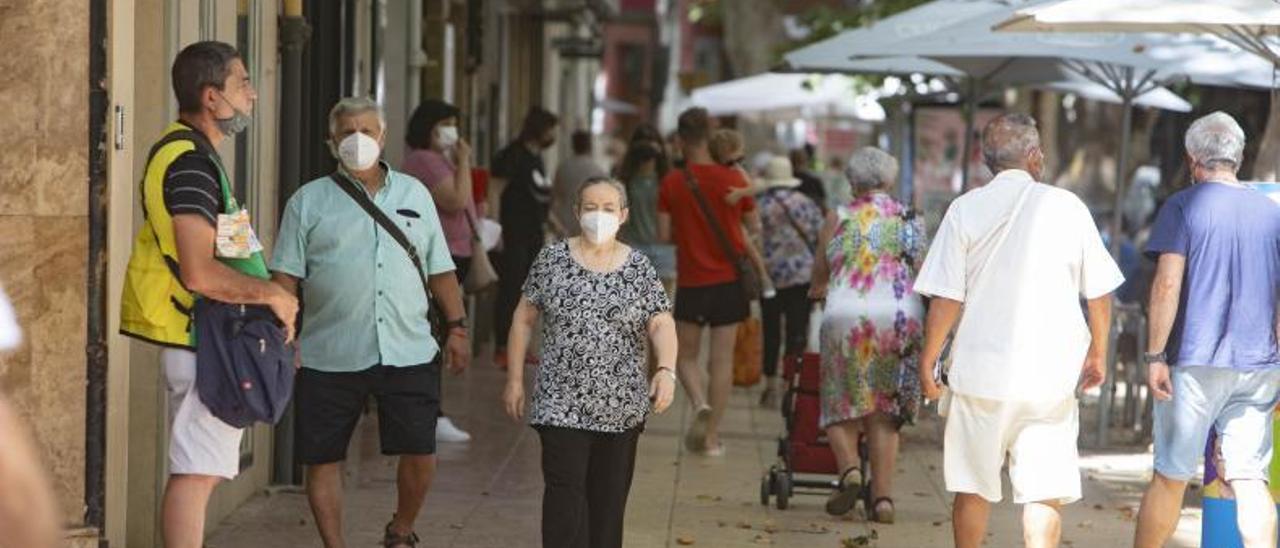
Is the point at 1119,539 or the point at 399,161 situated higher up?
the point at 399,161

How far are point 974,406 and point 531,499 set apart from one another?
11.1ft

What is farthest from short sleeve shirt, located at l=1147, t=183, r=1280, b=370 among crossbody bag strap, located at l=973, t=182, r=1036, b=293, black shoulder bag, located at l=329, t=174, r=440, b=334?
black shoulder bag, located at l=329, t=174, r=440, b=334

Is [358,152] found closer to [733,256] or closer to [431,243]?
[431,243]

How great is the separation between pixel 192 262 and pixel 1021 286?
2.76 metres

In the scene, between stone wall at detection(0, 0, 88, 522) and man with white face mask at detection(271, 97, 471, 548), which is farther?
man with white face mask at detection(271, 97, 471, 548)

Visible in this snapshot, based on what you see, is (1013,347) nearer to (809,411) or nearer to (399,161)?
(809,411)

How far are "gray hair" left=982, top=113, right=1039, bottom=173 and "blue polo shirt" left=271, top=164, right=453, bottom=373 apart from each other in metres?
1.97

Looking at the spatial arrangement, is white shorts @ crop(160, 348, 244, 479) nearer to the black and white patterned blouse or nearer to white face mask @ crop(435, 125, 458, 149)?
the black and white patterned blouse

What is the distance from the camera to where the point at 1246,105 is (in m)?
32.0

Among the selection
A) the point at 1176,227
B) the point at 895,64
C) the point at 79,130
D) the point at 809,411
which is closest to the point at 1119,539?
the point at 809,411

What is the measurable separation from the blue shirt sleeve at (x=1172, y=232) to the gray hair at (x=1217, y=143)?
184 millimetres

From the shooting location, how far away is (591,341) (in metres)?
8.09

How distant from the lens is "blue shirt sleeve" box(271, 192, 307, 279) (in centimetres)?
844

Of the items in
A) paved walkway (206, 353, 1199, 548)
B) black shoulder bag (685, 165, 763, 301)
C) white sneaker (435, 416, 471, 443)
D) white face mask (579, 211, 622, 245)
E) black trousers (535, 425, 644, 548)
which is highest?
white face mask (579, 211, 622, 245)
